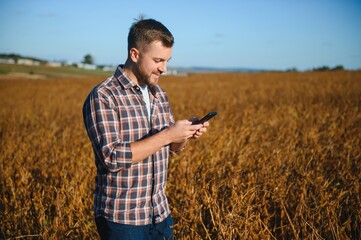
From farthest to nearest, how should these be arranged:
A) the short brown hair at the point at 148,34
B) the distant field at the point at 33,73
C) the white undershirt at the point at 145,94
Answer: the distant field at the point at 33,73 → the white undershirt at the point at 145,94 → the short brown hair at the point at 148,34

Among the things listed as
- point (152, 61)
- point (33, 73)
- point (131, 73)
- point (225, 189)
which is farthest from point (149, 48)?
point (33, 73)

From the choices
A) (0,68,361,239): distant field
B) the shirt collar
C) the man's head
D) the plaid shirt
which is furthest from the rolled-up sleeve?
(0,68,361,239): distant field

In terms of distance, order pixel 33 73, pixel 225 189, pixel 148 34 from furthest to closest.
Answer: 1. pixel 33 73
2. pixel 225 189
3. pixel 148 34

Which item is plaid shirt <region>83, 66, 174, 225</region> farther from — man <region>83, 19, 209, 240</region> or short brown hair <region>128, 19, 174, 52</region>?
short brown hair <region>128, 19, 174, 52</region>

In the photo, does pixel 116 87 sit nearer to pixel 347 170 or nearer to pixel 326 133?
pixel 347 170

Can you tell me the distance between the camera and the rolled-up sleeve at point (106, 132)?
1.21 metres

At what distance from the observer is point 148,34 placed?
1342mm

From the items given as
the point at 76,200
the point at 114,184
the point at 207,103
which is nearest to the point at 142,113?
the point at 114,184

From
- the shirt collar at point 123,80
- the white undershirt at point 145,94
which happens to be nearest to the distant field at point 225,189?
the white undershirt at point 145,94

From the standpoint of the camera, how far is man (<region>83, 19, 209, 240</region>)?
4.08 feet

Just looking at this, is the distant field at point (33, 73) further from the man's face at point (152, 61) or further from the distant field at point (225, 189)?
the man's face at point (152, 61)

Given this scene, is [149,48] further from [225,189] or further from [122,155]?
[225,189]

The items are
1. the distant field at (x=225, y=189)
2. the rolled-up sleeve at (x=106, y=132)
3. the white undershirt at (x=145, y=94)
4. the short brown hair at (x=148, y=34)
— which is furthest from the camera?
the distant field at (x=225, y=189)

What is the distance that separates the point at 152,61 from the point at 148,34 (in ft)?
0.42
